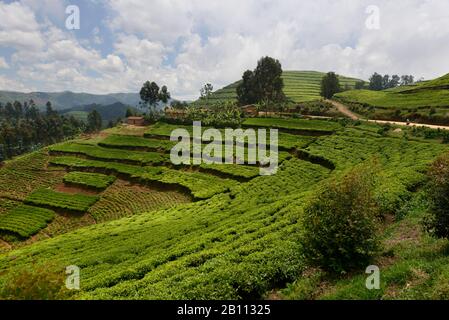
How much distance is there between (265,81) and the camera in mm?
122438

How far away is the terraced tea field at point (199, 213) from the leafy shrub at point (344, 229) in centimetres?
161

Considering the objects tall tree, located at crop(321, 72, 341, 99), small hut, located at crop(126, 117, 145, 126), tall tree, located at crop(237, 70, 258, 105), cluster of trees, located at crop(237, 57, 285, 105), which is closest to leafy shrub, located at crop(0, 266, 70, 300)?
small hut, located at crop(126, 117, 145, 126)

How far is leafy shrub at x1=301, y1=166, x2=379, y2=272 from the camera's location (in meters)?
17.3

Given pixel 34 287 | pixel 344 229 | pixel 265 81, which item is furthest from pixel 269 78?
pixel 34 287

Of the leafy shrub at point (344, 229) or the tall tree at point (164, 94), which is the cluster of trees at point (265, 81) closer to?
the tall tree at point (164, 94)

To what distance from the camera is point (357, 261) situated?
A: 1759 cm

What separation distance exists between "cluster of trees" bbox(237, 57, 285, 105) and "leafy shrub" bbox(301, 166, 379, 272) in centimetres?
10062

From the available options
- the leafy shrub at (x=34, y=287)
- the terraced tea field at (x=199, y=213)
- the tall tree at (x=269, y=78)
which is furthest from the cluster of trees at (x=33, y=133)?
the leafy shrub at (x=34, y=287)

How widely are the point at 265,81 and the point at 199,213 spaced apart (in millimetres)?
91078

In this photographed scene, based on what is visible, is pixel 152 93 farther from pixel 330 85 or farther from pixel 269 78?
pixel 330 85

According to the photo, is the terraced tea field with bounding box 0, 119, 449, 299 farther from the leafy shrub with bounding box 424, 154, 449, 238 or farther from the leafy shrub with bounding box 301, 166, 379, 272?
the leafy shrub with bounding box 424, 154, 449, 238

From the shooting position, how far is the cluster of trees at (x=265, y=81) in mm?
120062
